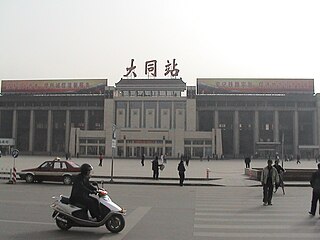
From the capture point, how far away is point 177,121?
97.1 m

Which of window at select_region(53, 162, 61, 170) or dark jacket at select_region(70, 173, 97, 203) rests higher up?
dark jacket at select_region(70, 173, 97, 203)

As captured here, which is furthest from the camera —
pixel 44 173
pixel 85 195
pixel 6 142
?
pixel 6 142

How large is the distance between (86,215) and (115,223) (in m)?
0.71

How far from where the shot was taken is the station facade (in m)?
96.2

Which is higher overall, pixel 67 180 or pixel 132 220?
pixel 132 220

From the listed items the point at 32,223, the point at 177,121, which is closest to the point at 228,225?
the point at 32,223

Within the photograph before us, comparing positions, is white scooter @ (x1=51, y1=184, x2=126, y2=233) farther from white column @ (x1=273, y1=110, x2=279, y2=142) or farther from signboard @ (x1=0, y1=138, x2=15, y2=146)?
signboard @ (x1=0, y1=138, x2=15, y2=146)

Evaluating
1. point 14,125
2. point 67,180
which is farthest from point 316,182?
point 14,125

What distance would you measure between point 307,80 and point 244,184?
8153 cm

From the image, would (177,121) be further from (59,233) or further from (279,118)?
(59,233)

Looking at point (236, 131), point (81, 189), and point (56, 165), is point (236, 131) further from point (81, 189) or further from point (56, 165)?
point (81, 189)

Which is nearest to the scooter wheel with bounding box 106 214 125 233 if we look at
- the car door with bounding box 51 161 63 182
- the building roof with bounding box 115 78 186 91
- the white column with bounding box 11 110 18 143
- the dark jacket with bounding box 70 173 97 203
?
the dark jacket with bounding box 70 173 97 203

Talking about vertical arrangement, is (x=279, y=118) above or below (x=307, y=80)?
below

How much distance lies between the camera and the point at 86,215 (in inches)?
354
